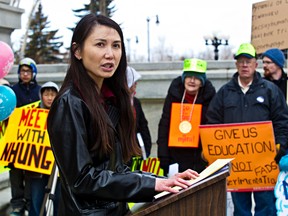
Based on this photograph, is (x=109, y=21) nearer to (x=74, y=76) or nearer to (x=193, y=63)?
(x=74, y=76)

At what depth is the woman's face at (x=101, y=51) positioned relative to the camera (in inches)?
82.7

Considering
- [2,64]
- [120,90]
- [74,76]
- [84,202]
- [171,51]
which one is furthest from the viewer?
[171,51]

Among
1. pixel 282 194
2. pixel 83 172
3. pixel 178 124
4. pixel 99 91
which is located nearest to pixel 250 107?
pixel 178 124

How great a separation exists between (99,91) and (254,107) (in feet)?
10.00

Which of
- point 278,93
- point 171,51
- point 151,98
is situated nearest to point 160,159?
point 278,93

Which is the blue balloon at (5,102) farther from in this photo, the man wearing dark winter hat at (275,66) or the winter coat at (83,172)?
the man wearing dark winter hat at (275,66)

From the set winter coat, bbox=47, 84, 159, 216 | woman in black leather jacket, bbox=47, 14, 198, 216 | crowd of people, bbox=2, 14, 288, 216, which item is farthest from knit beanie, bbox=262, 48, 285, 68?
winter coat, bbox=47, 84, 159, 216

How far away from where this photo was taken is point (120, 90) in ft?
7.75

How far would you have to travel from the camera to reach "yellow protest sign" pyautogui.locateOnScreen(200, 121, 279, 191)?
4.81 meters

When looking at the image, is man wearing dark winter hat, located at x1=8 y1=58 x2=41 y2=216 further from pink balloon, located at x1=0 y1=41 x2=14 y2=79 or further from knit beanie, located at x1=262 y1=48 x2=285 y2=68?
knit beanie, located at x1=262 y1=48 x2=285 y2=68

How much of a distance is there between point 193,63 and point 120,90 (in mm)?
3153

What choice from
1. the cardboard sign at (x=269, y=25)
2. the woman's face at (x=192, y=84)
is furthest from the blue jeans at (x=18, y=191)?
the cardboard sign at (x=269, y=25)

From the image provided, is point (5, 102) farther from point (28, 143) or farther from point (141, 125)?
point (141, 125)

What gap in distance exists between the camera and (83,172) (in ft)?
6.32
